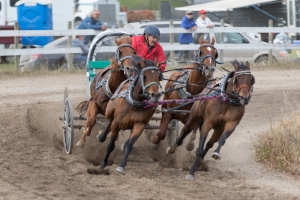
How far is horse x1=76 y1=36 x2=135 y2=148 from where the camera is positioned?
8883 millimetres

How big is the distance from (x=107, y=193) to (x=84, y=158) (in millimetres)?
2134

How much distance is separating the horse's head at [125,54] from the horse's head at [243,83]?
130 cm

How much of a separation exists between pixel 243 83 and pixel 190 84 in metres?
1.29

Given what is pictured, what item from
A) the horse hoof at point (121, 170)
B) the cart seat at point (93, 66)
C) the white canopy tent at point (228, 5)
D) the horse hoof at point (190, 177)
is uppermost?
the white canopy tent at point (228, 5)

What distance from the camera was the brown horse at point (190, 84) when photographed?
30.5ft

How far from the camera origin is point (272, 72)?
1814cm

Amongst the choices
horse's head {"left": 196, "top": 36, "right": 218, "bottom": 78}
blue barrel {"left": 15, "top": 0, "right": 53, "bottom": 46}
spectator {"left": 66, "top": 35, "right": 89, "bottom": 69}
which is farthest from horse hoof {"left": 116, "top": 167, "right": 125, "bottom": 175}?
blue barrel {"left": 15, "top": 0, "right": 53, "bottom": 46}

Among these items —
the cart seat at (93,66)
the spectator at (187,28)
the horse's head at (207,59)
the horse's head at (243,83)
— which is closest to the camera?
the horse's head at (243,83)

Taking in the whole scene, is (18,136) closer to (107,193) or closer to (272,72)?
(107,193)

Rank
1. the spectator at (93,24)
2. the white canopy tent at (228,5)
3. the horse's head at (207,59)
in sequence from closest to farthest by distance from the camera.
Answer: the horse's head at (207,59) < the spectator at (93,24) < the white canopy tent at (228,5)

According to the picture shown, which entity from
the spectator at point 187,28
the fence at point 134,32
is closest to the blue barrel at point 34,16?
the fence at point 134,32

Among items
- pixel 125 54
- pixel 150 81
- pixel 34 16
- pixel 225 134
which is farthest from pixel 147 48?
pixel 34 16

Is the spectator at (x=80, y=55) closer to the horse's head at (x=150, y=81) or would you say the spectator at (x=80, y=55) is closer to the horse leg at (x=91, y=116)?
the horse leg at (x=91, y=116)

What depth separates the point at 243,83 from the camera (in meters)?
8.12
